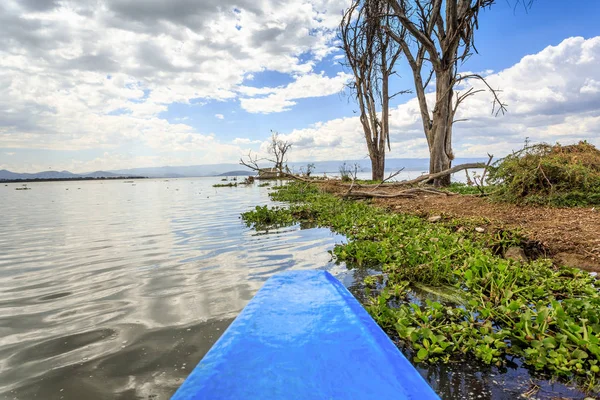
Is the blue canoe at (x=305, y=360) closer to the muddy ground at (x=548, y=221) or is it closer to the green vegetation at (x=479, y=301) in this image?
the green vegetation at (x=479, y=301)

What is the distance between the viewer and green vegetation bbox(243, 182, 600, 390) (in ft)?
6.70

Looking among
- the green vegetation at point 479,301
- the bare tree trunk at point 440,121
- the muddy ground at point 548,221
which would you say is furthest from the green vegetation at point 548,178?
the bare tree trunk at point 440,121

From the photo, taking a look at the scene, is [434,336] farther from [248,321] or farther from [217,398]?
[217,398]

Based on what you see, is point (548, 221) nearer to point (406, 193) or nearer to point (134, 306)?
point (406, 193)

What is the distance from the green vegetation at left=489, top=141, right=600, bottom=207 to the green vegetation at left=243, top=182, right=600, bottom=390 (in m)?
2.14

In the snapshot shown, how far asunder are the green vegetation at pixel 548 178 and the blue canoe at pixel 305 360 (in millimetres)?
6072

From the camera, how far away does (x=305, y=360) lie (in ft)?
5.65

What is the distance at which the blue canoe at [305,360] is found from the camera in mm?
1476

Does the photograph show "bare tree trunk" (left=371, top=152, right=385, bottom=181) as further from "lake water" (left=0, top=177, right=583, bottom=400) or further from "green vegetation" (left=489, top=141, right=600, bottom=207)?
"lake water" (left=0, top=177, right=583, bottom=400)

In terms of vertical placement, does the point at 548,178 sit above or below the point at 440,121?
below

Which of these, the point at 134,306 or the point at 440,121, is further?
the point at 440,121

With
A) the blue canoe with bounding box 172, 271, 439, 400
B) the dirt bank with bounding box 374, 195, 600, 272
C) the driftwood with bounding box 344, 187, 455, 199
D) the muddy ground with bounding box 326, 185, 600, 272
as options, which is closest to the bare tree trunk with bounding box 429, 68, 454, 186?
the driftwood with bounding box 344, 187, 455, 199

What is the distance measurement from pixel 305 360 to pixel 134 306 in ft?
8.09

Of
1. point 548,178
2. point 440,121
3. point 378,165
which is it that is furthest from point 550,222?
point 378,165
